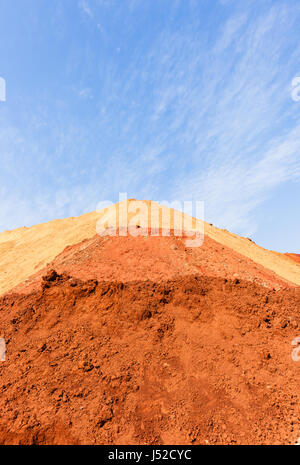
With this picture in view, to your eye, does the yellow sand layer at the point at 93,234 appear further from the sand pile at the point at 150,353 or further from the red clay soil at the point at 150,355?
the red clay soil at the point at 150,355

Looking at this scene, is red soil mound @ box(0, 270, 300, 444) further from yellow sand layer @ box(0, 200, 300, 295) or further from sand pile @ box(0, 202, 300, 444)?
yellow sand layer @ box(0, 200, 300, 295)

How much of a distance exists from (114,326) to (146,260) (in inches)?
125

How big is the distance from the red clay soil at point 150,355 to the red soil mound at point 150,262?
70 millimetres

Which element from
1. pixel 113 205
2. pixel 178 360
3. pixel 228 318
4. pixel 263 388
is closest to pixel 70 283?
pixel 178 360

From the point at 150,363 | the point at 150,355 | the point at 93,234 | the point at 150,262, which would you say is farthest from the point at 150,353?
the point at 93,234

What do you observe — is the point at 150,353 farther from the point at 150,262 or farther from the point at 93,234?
the point at 93,234

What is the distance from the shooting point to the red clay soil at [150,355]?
514cm

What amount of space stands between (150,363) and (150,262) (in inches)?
159

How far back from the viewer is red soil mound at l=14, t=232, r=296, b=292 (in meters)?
9.30

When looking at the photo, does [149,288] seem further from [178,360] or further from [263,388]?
[263,388]

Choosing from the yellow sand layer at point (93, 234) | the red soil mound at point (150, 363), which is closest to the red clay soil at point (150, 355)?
the red soil mound at point (150, 363)

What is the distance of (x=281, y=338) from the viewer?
286 inches

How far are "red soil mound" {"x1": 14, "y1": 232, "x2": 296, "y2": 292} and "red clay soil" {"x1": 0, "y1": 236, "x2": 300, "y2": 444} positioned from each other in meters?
0.07

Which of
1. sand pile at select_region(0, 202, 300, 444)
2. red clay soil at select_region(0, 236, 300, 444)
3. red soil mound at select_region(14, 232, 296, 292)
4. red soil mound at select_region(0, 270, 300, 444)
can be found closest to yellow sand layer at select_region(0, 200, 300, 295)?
red soil mound at select_region(14, 232, 296, 292)
